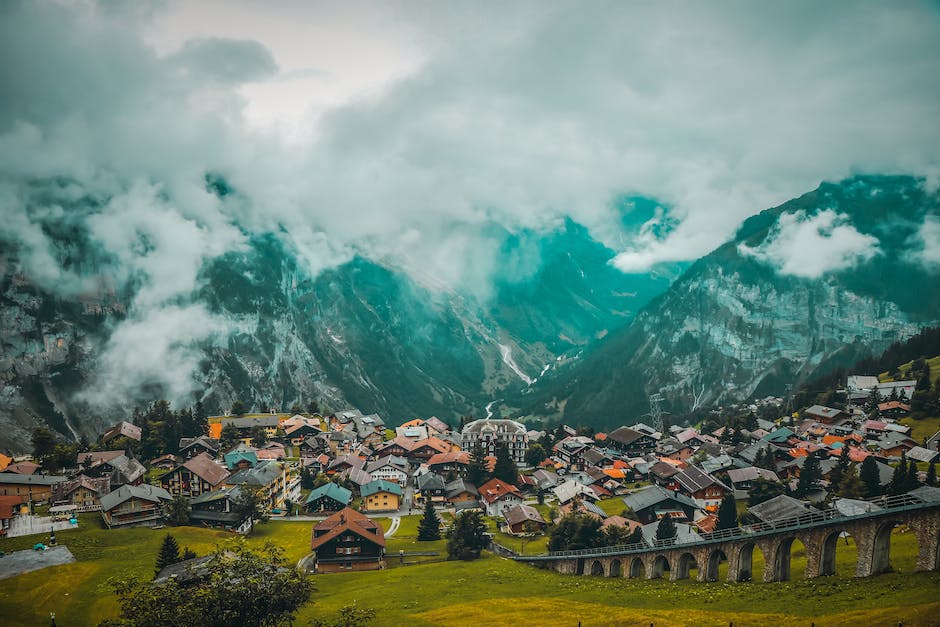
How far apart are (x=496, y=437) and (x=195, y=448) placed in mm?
67065

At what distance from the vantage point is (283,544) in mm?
76312

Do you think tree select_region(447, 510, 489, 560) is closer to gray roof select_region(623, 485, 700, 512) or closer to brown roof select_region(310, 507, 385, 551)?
brown roof select_region(310, 507, 385, 551)

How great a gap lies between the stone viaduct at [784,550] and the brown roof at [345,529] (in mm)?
24665

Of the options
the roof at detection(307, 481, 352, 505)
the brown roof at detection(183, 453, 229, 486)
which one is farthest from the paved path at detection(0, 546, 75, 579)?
the roof at detection(307, 481, 352, 505)

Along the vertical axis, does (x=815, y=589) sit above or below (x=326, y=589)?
above

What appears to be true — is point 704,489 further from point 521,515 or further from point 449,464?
point 449,464

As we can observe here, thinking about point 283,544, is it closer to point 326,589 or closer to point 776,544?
point 326,589

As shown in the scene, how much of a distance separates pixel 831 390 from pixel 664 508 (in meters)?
94.4

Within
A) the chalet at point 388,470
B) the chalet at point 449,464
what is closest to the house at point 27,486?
the chalet at point 388,470

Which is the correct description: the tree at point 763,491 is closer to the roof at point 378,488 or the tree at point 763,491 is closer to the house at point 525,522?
the house at point 525,522

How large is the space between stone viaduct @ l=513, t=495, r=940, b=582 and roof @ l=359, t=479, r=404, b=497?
44.0 metres

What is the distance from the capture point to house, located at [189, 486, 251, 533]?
8112 centimetres

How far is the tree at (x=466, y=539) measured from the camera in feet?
236

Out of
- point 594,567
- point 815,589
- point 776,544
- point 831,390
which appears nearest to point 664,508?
point 594,567
